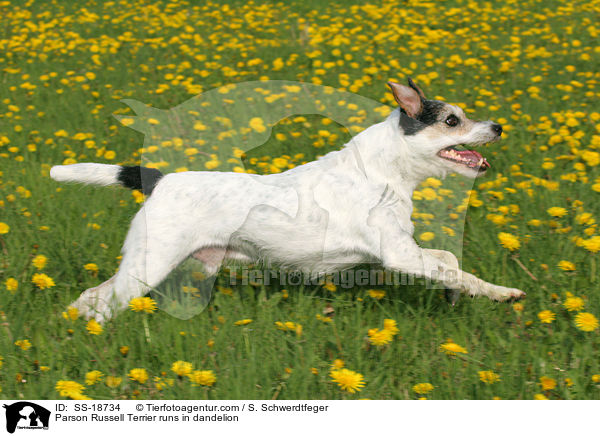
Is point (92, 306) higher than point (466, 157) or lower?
lower

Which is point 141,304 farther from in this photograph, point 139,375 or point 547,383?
point 547,383

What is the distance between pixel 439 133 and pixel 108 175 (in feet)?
7.03

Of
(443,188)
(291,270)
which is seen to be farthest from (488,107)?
(291,270)

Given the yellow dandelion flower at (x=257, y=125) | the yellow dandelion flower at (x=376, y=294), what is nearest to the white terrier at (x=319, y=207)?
the yellow dandelion flower at (x=376, y=294)

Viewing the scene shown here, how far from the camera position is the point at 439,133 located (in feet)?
12.0

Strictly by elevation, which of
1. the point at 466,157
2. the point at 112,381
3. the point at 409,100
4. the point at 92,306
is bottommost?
the point at 92,306

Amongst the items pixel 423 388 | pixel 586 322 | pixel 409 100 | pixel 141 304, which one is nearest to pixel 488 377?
pixel 423 388

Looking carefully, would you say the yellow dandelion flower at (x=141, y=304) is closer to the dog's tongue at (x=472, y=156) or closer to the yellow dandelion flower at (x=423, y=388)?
the yellow dandelion flower at (x=423, y=388)

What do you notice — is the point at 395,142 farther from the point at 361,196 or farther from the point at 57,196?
the point at 57,196

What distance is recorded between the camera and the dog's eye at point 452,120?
145 inches

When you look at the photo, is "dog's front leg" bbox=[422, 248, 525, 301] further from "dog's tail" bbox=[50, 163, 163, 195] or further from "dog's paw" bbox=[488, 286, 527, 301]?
"dog's tail" bbox=[50, 163, 163, 195]
